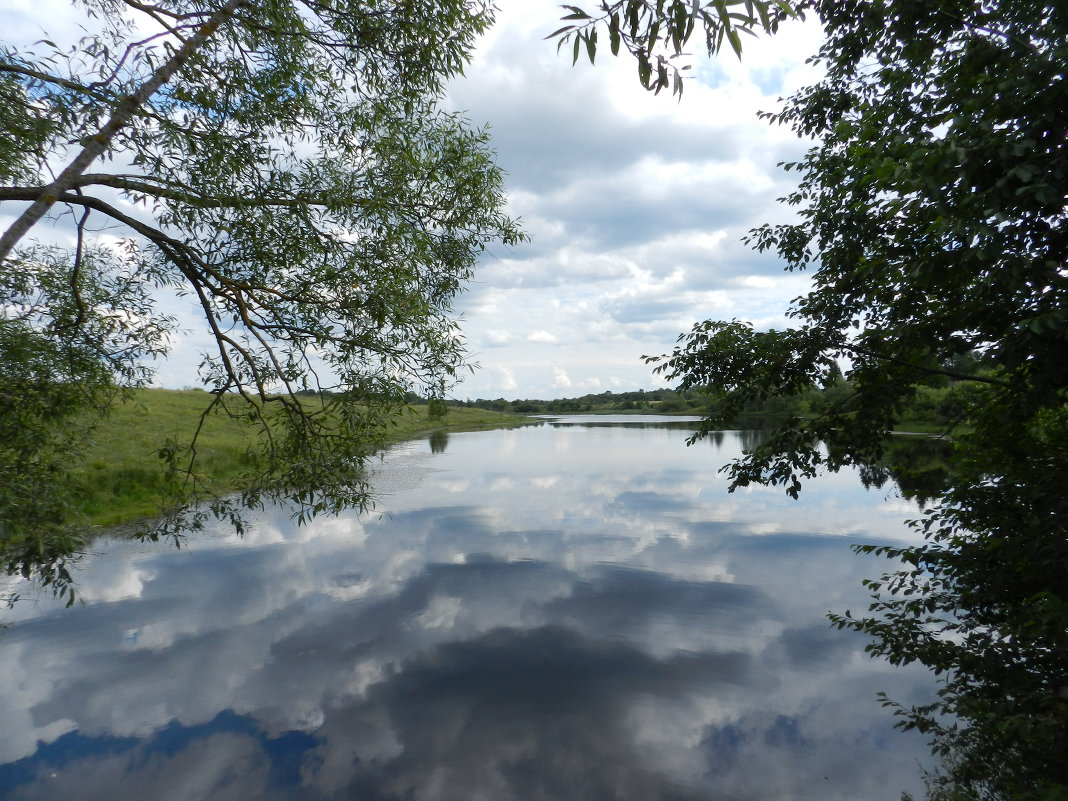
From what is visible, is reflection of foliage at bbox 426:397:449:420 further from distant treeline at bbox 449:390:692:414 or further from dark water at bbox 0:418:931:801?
distant treeline at bbox 449:390:692:414

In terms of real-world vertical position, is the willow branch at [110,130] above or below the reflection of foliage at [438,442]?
above

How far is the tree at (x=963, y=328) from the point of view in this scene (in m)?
3.54

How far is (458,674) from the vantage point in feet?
31.9

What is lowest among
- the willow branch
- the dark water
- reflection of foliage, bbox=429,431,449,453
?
the dark water

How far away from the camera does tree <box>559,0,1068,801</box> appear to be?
3545mm

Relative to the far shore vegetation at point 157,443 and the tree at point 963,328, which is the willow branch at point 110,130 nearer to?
the far shore vegetation at point 157,443

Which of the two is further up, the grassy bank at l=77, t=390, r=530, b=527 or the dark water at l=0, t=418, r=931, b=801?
the grassy bank at l=77, t=390, r=530, b=527

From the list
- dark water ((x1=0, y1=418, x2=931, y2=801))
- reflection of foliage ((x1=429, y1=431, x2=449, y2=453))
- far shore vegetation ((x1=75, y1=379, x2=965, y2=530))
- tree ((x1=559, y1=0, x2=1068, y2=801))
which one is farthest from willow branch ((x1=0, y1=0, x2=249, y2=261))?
reflection of foliage ((x1=429, y1=431, x2=449, y2=453))

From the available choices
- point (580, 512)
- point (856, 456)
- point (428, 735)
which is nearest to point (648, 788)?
point (428, 735)

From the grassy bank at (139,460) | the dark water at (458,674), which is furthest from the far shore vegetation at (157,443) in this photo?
the dark water at (458,674)

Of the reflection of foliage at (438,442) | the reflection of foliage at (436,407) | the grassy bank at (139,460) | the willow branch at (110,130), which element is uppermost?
the willow branch at (110,130)

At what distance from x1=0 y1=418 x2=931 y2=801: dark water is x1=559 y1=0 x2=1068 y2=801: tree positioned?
225 centimetres

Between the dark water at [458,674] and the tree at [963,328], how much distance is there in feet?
7.37

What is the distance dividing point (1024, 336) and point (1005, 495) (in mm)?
2988
